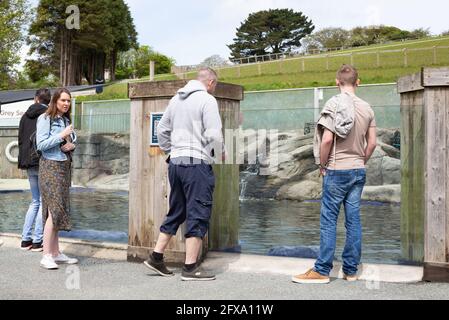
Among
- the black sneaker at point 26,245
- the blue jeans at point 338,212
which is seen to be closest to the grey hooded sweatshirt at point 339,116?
the blue jeans at point 338,212

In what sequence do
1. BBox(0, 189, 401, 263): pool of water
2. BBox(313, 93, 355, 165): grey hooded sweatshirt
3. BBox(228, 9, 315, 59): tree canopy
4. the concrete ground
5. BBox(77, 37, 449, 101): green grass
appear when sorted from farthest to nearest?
BBox(228, 9, 315, 59): tree canopy
BBox(77, 37, 449, 101): green grass
BBox(0, 189, 401, 263): pool of water
BBox(313, 93, 355, 165): grey hooded sweatshirt
the concrete ground

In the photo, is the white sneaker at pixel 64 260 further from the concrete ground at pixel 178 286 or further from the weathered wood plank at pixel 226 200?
the weathered wood plank at pixel 226 200

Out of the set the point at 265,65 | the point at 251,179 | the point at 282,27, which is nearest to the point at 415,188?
the point at 251,179

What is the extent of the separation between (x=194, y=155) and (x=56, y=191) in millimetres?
1688

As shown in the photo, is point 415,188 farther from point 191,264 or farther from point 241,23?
point 241,23

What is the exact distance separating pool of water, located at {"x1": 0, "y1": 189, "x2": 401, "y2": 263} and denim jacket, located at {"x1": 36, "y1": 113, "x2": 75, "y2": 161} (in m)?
1.93

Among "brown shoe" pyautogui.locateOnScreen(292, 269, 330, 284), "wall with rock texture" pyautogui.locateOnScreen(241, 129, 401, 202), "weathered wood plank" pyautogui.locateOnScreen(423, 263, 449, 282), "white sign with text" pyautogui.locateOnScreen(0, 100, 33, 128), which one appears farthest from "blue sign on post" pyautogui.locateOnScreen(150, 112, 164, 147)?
"white sign with text" pyautogui.locateOnScreen(0, 100, 33, 128)

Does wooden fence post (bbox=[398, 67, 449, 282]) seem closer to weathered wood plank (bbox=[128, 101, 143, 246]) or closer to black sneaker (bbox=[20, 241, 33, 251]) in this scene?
weathered wood plank (bbox=[128, 101, 143, 246])

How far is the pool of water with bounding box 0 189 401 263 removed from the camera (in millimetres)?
8109

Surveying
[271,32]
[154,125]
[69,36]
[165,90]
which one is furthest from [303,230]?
[271,32]

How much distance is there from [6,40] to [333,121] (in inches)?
1537

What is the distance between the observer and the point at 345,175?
5.56 m

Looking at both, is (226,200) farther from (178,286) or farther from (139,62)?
(139,62)

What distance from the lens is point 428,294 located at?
512 centimetres
